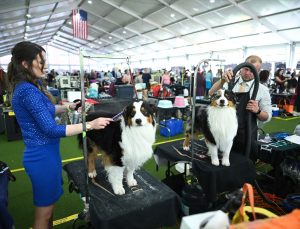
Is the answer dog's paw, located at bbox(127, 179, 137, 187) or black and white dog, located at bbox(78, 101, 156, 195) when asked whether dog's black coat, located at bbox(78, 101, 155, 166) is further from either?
dog's paw, located at bbox(127, 179, 137, 187)

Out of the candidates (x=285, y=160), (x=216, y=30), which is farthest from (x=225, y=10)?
(x=285, y=160)

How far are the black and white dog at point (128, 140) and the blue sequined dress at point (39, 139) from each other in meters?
0.40

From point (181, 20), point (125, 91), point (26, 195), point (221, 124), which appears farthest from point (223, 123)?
point (181, 20)

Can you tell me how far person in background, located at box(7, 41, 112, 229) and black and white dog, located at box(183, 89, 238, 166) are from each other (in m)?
1.13

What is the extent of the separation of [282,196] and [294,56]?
1379 cm

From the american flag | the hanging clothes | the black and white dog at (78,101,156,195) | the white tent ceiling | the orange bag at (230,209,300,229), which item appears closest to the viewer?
the orange bag at (230,209,300,229)

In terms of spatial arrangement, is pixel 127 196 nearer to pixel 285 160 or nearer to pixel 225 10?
pixel 285 160

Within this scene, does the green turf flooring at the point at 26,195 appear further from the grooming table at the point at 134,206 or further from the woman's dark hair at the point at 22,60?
the woman's dark hair at the point at 22,60

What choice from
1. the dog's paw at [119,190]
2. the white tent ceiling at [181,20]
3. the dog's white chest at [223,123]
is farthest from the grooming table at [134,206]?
the white tent ceiling at [181,20]

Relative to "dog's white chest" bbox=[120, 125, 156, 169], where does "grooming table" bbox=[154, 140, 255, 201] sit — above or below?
below

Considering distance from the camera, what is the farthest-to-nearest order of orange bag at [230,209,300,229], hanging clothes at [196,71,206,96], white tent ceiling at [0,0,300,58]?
white tent ceiling at [0,0,300,58], hanging clothes at [196,71,206,96], orange bag at [230,209,300,229]

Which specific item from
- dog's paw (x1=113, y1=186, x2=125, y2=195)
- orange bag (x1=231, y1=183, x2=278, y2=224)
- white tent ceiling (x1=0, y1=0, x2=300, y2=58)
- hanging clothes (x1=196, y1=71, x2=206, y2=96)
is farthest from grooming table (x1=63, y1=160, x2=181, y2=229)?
white tent ceiling (x1=0, y1=0, x2=300, y2=58)

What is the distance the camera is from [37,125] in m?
1.49

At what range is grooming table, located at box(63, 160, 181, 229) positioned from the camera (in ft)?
4.83
